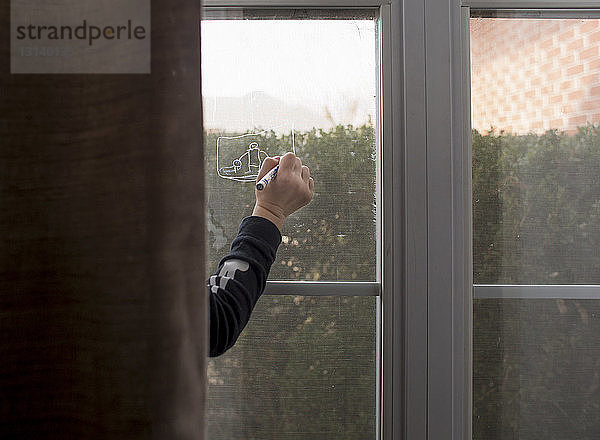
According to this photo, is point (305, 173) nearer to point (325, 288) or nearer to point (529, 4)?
point (325, 288)

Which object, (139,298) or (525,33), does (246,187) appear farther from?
(525,33)

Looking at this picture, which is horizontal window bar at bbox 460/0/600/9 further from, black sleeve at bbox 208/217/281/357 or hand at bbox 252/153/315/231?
black sleeve at bbox 208/217/281/357

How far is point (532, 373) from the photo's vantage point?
1080 millimetres

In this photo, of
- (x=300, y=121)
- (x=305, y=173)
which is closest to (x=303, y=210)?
(x=305, y=173)

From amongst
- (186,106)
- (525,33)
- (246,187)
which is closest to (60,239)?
(186,106)

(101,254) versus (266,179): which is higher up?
(266,179)

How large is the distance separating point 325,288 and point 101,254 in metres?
0.51

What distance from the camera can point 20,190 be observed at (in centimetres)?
69

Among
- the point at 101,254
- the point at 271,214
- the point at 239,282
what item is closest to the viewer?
the point at 101,254

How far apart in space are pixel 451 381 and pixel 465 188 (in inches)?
15.0

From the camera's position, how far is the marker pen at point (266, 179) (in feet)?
3.28

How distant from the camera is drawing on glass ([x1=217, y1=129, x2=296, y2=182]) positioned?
108 cm

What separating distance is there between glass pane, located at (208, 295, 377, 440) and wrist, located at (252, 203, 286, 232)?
172 mm

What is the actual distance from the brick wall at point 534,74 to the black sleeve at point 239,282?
0.49 m
